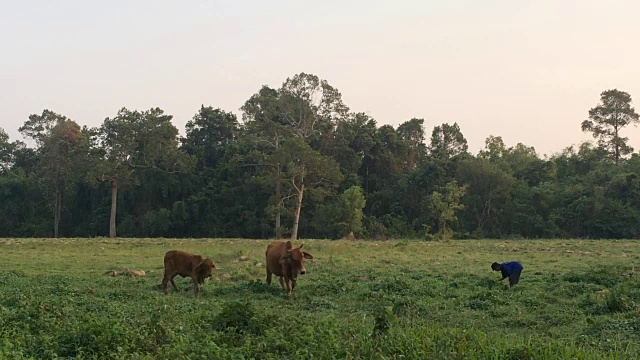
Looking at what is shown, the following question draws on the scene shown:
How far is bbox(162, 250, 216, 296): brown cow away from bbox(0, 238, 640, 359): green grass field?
15.8 inches

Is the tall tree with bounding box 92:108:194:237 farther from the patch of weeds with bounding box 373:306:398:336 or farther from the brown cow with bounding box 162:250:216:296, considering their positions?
the patch of weeds with bounding box 373:306:398:336

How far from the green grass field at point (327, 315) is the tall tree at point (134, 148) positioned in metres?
33.1

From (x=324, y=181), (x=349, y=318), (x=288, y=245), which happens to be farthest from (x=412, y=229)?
(x=349, y=318)

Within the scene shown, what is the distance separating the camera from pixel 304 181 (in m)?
51.0

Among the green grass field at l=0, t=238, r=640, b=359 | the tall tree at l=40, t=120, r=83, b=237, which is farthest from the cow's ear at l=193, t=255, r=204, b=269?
the tall tree at l=40, t=120, r=83, b=237

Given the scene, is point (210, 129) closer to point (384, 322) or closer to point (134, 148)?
point (134, 148)

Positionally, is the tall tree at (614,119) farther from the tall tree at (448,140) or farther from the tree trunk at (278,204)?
the tree trunk at (278,204)

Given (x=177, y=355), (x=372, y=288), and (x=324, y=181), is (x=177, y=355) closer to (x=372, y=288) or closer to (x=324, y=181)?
(x=372, y=288)

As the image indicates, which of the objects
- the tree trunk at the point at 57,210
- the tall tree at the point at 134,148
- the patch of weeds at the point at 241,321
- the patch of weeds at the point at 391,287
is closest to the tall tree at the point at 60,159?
the tree trunk at the point at 57,210

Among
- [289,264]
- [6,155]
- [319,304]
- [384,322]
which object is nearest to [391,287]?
[319,304]

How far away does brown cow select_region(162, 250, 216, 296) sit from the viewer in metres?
14.9

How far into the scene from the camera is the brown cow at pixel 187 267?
14875mm

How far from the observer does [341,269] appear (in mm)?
19547

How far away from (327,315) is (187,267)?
18.9 ft
